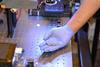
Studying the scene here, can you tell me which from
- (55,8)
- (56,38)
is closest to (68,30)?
(56,38)

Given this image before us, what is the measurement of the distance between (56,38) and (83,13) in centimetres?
17

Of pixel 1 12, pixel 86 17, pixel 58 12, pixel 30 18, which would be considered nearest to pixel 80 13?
pixel 86 17

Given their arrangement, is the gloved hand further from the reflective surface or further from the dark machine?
the dark machine

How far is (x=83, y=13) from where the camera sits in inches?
41.8

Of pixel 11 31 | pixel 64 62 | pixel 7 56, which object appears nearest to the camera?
pixel 7 56

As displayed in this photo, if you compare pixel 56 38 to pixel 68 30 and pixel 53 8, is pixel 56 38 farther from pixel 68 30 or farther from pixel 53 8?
pixel 53 8

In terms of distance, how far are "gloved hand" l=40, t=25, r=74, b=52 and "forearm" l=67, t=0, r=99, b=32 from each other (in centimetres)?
3

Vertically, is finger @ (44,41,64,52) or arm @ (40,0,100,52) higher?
arm @ (40,0,100,52)

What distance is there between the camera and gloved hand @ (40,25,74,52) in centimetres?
106

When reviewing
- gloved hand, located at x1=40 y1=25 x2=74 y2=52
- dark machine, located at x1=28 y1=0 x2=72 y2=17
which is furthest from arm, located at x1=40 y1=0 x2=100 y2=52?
dark machine, located at x1=28 y1=0 x2=72 y2=17

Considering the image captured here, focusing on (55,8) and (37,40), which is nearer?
(37,40)

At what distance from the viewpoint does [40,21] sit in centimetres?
126

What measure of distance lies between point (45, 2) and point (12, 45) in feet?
1.50

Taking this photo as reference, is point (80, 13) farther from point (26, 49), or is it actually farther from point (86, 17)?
point (26, 49)
